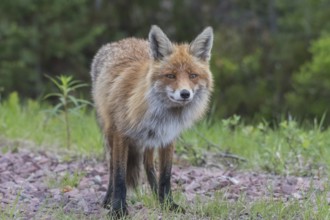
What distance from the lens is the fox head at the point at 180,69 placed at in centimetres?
579

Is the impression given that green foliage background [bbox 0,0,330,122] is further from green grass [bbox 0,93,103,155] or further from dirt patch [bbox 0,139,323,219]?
dirt patch [bbox 0,139,323,219]

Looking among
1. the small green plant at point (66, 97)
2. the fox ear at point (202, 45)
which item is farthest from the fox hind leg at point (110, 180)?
the small green plant at point (66, 97)

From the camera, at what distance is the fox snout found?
5.69 meters

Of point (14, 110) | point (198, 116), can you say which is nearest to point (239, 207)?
point (198, 116)

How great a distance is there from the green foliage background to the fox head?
333 inches

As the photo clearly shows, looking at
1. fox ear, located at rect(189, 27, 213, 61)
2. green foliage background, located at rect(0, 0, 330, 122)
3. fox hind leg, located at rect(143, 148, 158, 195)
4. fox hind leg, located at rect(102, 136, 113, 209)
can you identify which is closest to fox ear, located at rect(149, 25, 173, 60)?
fox ear, located at rect(189, 27, 213, 61)

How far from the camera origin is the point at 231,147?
27.2 ft

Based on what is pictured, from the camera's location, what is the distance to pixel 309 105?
1548cm

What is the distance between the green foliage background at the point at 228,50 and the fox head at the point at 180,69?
8.47m

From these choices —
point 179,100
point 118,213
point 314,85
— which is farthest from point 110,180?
point 314,85

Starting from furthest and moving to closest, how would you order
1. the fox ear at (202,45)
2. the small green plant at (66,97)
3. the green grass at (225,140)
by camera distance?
the small green plant at (66,97) → the green grass at (225,140) → the fox ear at (202,45)

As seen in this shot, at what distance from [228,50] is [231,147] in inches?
356

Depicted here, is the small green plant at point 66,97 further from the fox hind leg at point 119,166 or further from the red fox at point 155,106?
the fox hind leg at point 119,166

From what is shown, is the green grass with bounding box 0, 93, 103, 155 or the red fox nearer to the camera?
the red fox
